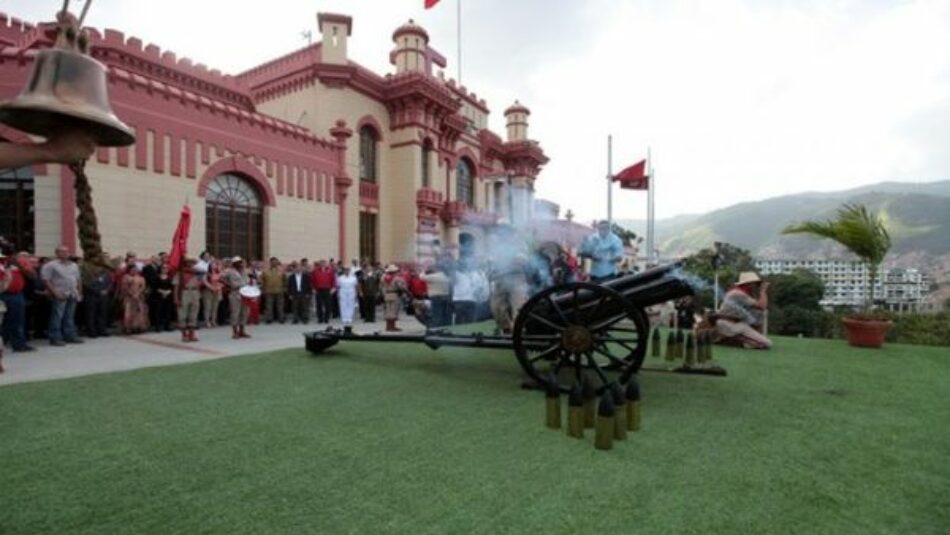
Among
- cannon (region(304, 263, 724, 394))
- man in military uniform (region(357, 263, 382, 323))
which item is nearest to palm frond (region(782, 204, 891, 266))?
cannon (region(304, 263, 724, 394))

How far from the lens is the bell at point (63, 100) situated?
4.47 ft

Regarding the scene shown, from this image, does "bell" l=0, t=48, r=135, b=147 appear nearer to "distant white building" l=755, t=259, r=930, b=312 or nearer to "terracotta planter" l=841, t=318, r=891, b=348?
"terracotta planter" l=841, t=318, r=891, b=348

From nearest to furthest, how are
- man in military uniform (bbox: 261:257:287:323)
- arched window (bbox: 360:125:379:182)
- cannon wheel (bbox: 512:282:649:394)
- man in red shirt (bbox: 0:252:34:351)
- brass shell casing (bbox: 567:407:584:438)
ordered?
brass shell casing (bbox: 567:407:584:438) < cannon wheel (bbox: 512:282:649:394) < man in red shirt (bbox: 0:252:34:351) < man in military uniform (bbox: 261:257:287:323) < arched window (bbox: 360:125:379:182)

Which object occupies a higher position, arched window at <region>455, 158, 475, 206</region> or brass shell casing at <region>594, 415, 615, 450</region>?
arched window at <region>455, 158, 475, 206</region>

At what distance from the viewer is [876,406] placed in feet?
13.3

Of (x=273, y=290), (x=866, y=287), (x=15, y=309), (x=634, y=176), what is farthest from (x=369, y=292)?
(x=866, y=287)

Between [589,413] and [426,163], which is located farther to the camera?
[426,163]

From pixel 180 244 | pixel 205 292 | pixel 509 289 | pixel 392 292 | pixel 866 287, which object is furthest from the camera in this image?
pixel 392 292

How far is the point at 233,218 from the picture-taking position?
12.7 metres

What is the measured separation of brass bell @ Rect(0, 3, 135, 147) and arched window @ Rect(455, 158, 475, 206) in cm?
1982

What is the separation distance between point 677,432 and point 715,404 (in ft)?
2.94

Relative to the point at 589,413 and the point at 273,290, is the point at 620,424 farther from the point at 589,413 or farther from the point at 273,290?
the point at 273,290

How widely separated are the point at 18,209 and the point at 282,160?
5627mm

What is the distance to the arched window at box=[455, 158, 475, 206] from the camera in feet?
71.1
